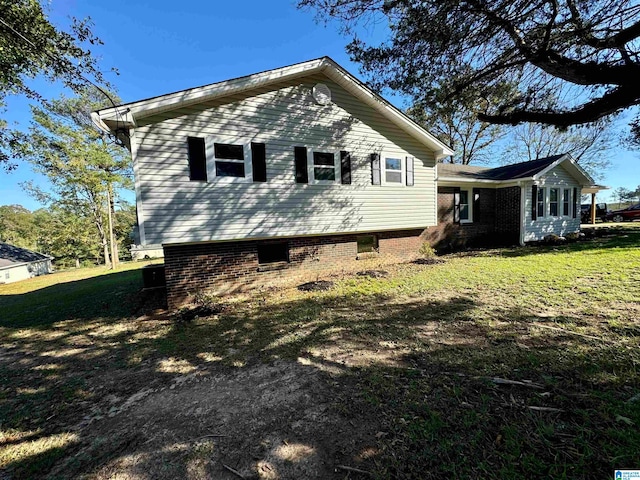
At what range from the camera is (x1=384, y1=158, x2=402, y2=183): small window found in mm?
9859

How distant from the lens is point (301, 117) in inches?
324

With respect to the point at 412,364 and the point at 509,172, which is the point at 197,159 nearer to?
the point at 412,364

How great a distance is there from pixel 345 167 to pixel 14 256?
1443 inches

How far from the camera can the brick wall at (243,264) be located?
7.01m

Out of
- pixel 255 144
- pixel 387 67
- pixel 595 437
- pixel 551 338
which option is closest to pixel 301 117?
pixel 255 144

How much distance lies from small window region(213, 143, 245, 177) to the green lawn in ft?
11.5

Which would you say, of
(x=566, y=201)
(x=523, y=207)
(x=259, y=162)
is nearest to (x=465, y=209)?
(x=523, y=207)

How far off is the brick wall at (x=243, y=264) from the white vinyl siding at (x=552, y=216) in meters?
8.20

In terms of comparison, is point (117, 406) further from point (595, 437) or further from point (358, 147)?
point (358, 147)

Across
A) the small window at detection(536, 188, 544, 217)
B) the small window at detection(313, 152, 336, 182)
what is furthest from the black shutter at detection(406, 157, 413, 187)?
the small window at detection(536, 188, 544, 217)

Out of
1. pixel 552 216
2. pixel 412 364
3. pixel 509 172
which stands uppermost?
pixel 509 172

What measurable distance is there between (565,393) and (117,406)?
501cm

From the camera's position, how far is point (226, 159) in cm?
725

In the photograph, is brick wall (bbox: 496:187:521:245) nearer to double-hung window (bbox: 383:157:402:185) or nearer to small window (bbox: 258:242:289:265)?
double-hung window (bbox: 383:157:402:185)
